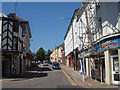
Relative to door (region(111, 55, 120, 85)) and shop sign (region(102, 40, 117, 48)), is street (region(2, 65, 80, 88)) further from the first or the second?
shop sign (region(102, 40, 117, 48))

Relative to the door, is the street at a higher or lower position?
lower

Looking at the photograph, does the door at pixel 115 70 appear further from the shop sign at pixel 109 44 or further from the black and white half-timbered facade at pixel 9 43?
the black and white half-timbered facade at pixel 9 43

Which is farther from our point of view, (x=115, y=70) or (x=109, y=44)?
(x=109, y=44)

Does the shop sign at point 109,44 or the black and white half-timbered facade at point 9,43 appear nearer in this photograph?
the shop sign at point 109,44

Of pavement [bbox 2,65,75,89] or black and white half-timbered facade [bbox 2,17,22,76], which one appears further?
black and white half-timbered facade [bbox 2,17,22,76]

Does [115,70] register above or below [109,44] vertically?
below

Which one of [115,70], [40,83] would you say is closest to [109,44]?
[115,70]

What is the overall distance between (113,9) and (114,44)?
3.43m

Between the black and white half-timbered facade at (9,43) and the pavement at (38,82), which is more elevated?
the black and white half-timbered facade at (9,43)

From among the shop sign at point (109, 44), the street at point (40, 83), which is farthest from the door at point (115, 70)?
the street at point (40, 83)

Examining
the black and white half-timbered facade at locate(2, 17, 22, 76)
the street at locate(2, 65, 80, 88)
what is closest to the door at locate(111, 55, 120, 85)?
the street at locate(2, 65, 80, 88)

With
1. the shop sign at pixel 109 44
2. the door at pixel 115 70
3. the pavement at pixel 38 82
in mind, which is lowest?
the pavement at pixel 38 82

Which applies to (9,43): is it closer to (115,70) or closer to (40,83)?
(40,83)

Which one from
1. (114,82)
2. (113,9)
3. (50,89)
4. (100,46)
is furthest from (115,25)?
(50,89)
